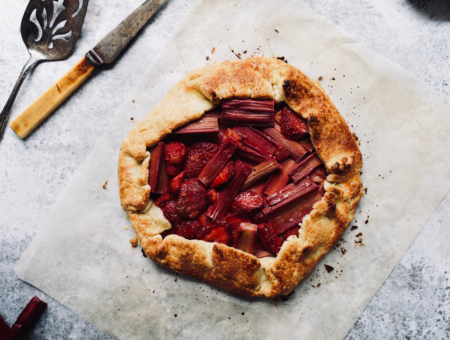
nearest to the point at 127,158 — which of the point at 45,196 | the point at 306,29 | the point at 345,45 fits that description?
the point at 45,196

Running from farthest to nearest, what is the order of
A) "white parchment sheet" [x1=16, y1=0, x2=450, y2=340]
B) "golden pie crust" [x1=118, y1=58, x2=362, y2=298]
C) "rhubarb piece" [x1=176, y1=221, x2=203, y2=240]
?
"white parchment sheet" [x1=16, y1=0, x2=450, y2=340]
"rhubarb piece" [x1=176, y1=221, x2=203, y2=240]
"golden pie crust" [x1=118, y1=58, x2=362, y2=298]

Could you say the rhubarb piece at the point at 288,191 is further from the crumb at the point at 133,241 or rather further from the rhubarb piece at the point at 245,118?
the crumb at the point at 133,241

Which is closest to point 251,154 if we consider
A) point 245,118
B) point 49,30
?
point 245,118

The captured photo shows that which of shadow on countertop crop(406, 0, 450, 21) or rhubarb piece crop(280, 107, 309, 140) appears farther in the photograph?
shadow on countertop crop(406, 0, 450, 21)

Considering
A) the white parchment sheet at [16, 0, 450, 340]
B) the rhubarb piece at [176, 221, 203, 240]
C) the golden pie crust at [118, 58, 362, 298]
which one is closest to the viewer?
the golden pie crust at [118, 58, 362, 298]

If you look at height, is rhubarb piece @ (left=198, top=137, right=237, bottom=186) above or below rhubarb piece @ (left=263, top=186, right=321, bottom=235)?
above

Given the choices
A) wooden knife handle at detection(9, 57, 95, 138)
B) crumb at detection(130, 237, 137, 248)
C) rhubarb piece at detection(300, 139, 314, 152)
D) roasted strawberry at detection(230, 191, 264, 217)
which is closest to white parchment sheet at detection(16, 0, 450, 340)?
crumb at detection(130, 237, 137, 248)

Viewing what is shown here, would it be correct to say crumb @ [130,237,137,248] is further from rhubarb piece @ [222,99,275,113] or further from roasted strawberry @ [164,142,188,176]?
rhubarb piece @ [222,99,275,113]
